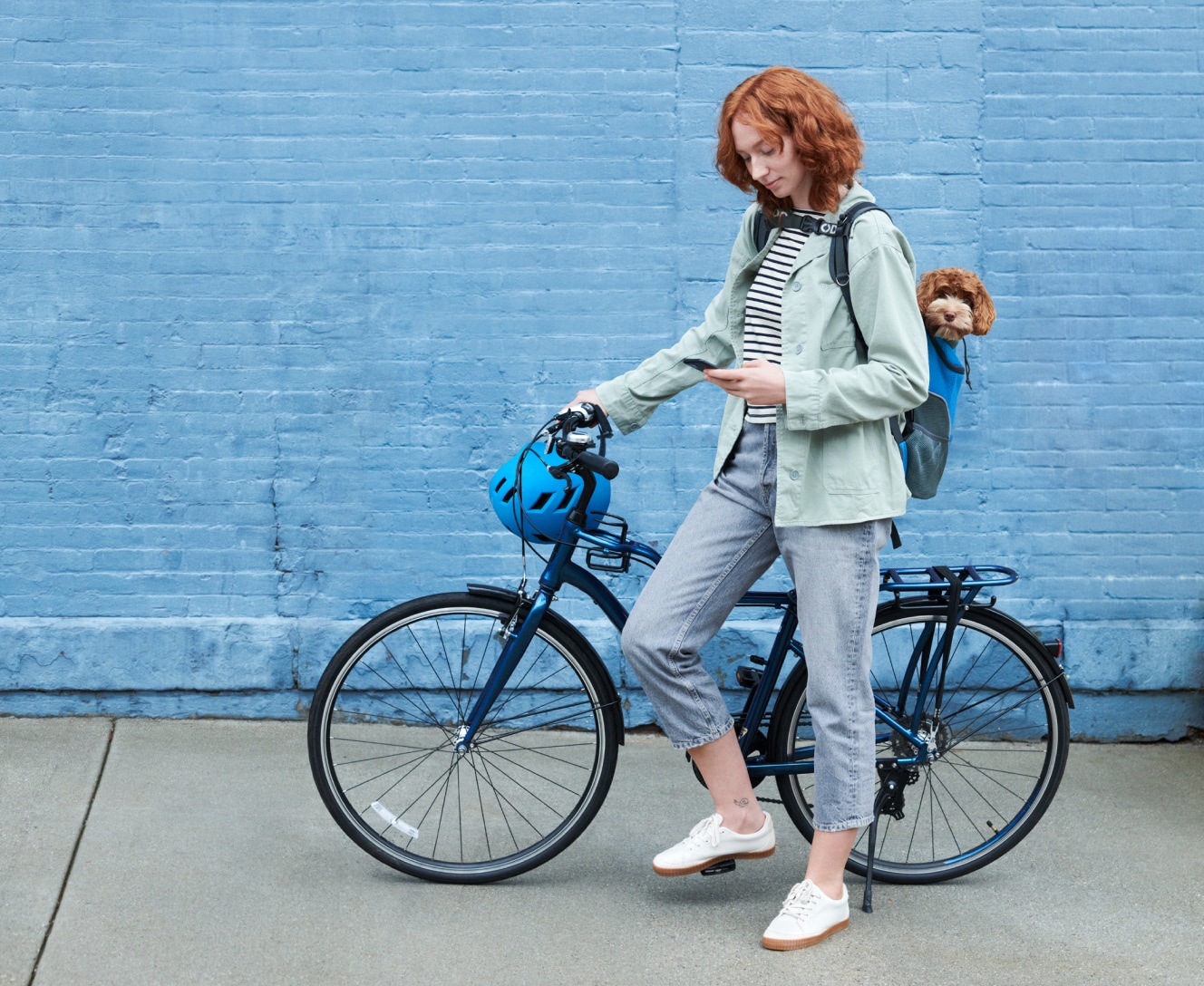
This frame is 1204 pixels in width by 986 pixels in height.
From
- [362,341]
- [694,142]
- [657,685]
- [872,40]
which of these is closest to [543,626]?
[657,685]

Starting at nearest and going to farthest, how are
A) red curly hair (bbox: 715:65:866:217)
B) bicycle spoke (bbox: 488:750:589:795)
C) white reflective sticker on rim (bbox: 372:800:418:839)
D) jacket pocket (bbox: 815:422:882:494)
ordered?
red curly hair (bbox: 715:65:866:217) < jacket pocket (bbox: 815:422:882:494) < white reflective sticker on rim (bbox: 372:800:418:839) < bicycle spoke (bbox: 488:750:589:795)

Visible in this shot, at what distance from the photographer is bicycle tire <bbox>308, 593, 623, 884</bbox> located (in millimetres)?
3574

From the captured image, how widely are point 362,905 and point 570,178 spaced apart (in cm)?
254

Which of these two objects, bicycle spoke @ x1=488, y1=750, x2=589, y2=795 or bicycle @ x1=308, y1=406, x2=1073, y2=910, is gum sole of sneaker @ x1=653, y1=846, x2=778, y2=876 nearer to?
bicycle @ x1=308, y1=406, x2=1073, y2=910

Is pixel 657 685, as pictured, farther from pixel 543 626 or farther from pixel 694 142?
pixel 694 142

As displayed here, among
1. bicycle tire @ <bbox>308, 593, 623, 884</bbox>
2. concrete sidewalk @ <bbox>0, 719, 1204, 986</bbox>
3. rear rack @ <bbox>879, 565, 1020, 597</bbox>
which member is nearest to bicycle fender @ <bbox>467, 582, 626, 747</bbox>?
bicycle tire @ <bbox>308, 593, 623, 884</bbox>

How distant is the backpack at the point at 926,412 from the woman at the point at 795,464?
1.4 inches

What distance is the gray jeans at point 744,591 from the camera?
327 cm

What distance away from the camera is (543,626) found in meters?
3.55

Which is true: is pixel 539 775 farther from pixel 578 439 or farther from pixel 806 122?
pixel 806 122

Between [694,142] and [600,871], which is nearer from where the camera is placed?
[600,871]

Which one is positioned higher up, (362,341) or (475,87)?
(475,87)

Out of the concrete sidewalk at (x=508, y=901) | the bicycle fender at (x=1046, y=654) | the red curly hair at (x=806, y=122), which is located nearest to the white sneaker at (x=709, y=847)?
the concrete sidewalk at (x=508, y=901)

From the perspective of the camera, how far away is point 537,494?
3412 mm
